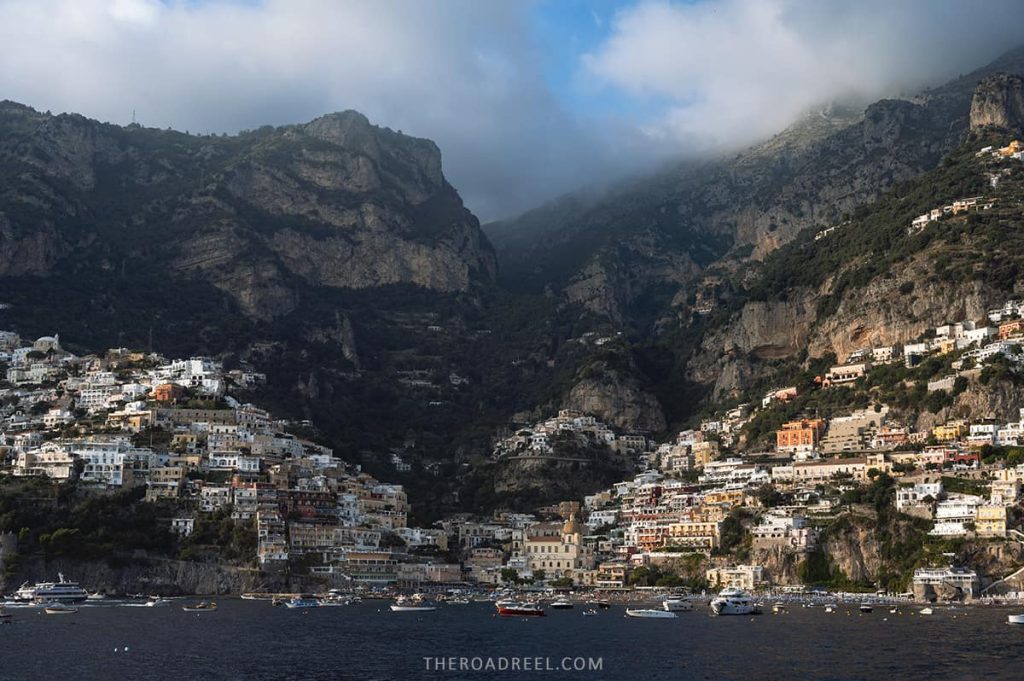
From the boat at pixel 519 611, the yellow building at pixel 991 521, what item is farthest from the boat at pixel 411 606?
the yellow building at pixel 991 521

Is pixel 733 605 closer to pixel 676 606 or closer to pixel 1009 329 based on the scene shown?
pixel 676 606

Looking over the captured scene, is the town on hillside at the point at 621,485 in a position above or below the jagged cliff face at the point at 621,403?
below

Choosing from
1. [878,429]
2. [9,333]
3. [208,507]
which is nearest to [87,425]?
[208,507]

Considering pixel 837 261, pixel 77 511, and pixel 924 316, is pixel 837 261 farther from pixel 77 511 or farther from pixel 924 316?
pixel 77 511

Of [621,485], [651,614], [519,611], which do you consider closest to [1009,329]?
[621,485]

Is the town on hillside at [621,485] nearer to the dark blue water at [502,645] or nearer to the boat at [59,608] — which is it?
the boat at [59,608]

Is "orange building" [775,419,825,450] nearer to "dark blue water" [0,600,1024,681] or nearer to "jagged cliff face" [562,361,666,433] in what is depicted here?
"dark blue water" [0,600,1024,681]
